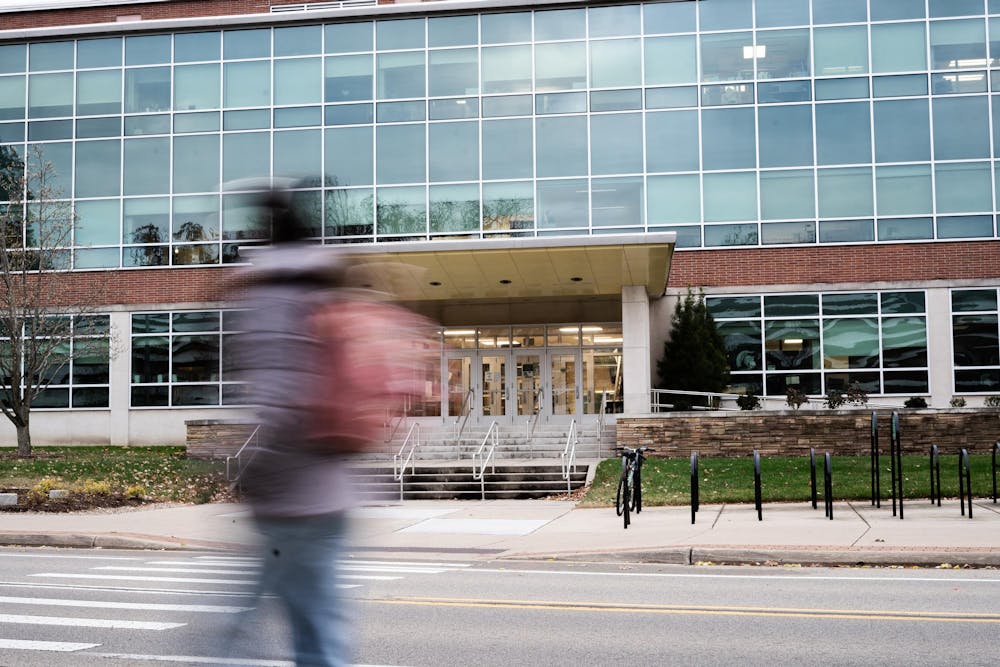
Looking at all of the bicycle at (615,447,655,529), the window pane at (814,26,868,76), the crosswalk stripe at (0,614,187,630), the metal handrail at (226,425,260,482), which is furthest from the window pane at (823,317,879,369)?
the metal handrail at (226,425,260,482)

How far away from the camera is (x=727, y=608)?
8172mm

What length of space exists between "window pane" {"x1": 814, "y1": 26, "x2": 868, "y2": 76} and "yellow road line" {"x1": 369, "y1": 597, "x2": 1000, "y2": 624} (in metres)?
24.4

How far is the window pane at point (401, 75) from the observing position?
31.0 m

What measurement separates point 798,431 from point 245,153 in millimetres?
18157

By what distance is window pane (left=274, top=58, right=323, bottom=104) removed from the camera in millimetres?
31438

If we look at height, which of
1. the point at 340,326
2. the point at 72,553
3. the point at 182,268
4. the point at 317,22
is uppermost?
the point at 317,22

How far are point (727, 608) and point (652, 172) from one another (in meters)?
22.7

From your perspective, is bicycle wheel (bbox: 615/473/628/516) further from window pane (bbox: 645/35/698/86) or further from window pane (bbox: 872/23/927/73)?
window pane (bbox: 872/23/927/73)

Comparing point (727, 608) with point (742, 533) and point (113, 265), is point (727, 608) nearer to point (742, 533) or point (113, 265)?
point (742, 533)

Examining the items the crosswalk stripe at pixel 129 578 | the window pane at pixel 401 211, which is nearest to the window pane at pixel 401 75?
the window pane at pixel 401 211

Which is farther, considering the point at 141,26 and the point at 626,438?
the point at 141,26

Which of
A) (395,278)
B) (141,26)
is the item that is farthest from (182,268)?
(395,278)

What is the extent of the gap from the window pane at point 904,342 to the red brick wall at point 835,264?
123cm

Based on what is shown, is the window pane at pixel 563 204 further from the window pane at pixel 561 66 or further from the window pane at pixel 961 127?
the window pane at pixel 961 127
